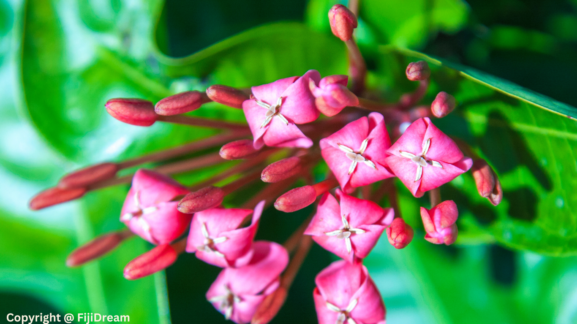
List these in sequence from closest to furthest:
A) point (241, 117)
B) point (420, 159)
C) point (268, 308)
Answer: point (420, 159), point (268, 308), point (241, 117)

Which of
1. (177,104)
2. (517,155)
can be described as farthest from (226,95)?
(517,155)

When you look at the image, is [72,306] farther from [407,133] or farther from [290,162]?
[407,133]

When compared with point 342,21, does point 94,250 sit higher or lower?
lower

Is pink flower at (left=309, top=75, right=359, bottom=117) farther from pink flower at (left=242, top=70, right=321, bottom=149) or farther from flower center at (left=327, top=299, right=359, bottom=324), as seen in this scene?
flower center at (left=327, top=299, right=359, bottom=324)

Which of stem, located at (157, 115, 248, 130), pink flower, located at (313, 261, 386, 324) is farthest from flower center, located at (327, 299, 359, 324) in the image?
stem, located at (157, 115, 248, 130)

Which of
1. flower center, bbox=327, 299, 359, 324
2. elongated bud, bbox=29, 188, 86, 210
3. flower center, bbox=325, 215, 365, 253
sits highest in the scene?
elongated bud, bbox=29, 188, 86, 210

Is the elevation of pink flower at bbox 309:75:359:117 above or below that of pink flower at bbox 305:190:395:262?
above

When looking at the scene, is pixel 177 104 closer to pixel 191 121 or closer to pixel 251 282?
pixel 191 121

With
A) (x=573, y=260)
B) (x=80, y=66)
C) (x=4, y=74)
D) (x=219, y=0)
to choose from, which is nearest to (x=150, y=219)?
(x=80, y=66)
